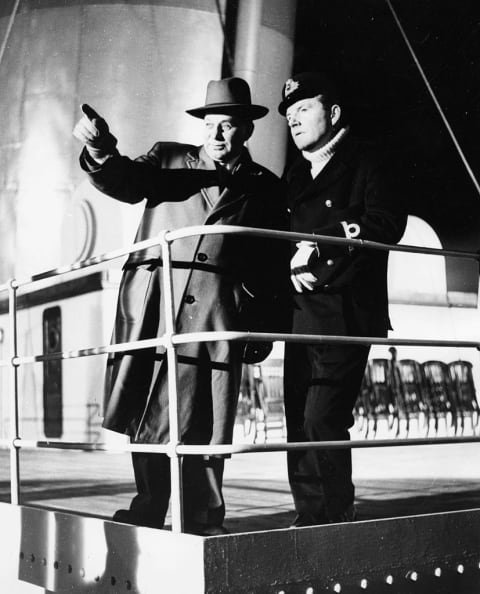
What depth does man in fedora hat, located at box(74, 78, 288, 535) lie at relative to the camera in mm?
2674

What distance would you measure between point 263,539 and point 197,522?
21 centimetres

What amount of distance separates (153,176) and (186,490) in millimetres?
997

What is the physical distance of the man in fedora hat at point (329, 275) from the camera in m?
2.79

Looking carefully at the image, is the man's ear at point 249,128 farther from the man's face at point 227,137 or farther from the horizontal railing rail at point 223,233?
the horizontal railing rail at point 223,233

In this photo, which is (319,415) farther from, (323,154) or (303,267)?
(323,154)

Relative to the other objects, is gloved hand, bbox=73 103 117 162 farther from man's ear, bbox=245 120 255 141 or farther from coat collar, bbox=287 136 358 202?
coat collar, bbox=287 136 358 202

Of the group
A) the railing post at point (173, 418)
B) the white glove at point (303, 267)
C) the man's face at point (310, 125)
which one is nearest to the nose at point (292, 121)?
the man's face at point (310, 125)

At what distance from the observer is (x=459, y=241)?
11.1ft

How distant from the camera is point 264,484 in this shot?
284 cm

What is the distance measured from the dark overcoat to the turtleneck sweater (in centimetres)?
1

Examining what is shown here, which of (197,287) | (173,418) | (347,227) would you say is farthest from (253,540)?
(347,227)

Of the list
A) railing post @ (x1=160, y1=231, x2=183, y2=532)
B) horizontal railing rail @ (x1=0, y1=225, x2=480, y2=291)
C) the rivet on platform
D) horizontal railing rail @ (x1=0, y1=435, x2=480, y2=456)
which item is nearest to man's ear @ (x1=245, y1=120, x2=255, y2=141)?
horizontal railing rail @ (x1=0, y1=225, x2=480, y2=291)

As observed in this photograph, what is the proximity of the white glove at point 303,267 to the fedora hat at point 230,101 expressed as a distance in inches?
17.0

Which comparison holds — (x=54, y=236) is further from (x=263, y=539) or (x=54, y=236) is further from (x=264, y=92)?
(x=263, y=539)
